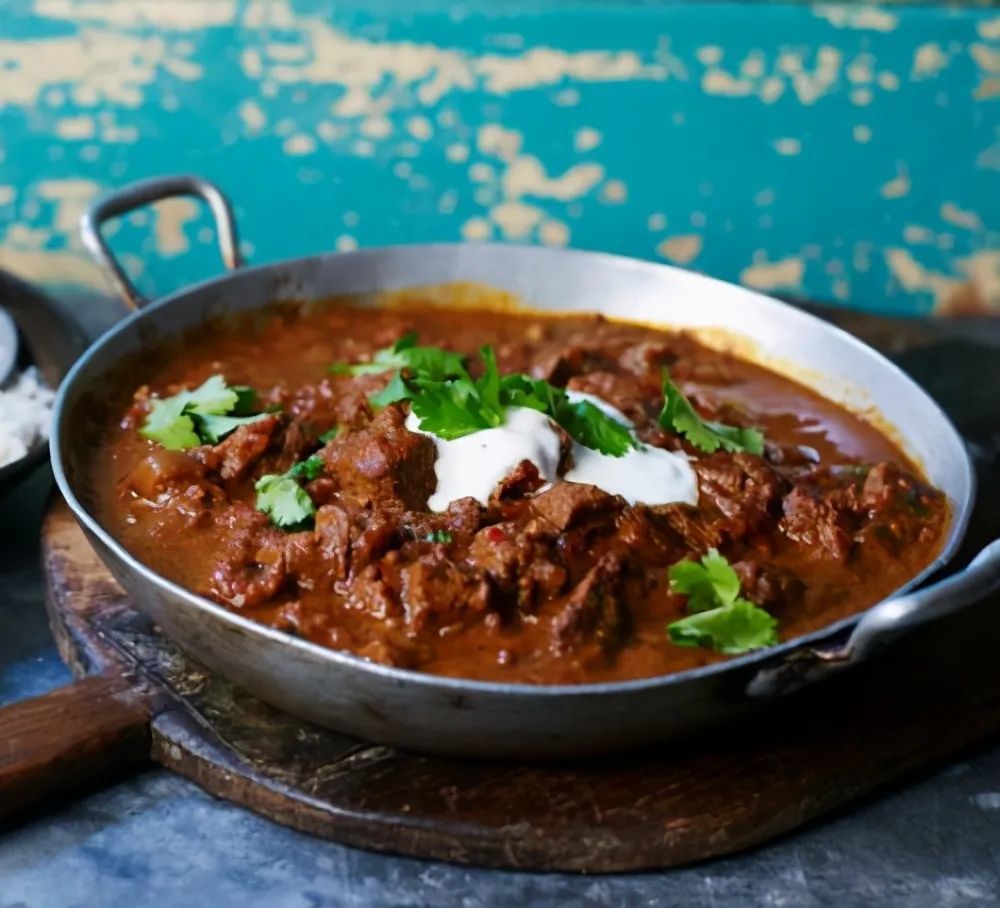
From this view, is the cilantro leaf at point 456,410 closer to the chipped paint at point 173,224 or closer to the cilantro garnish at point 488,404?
the cilantro garnish at point 488,404

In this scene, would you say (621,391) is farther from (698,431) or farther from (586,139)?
(586,139)

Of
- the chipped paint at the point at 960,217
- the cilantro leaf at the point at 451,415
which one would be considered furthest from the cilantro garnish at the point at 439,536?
the chipped paint at the point at 960,217

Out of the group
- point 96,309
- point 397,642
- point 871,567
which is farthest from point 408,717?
point 96,309

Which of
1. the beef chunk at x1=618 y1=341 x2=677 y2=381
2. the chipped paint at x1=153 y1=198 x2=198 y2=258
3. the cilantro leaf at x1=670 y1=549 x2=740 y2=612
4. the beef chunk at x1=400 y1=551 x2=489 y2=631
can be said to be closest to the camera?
the beef chunk at x1=400 y1=551 x2=489 y2=631

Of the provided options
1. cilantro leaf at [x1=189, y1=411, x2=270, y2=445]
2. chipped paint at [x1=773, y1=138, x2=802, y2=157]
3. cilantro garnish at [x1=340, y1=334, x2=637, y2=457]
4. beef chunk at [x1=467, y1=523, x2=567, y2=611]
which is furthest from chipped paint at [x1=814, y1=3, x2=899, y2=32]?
beef chunk at [x1=467, y1=523, x2=567, y2=611]

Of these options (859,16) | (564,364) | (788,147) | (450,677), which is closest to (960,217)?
(788,147)

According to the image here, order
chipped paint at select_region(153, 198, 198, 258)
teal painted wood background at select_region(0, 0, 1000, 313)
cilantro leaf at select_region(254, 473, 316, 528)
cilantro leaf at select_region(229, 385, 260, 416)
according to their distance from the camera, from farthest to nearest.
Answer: chipped paint at select_region(153, 198, 198, 258), teal painted wood background at select_region(0, 0, 1000, 313), cilantro leaf at select_region(229, 385, 260, 416), cilantro leaf at select_region(254, 473, 316, 528)

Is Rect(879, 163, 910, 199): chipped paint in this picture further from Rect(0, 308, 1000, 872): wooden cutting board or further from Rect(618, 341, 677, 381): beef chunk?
Rect(0, 308, 1000, 872): wooden cutting board
